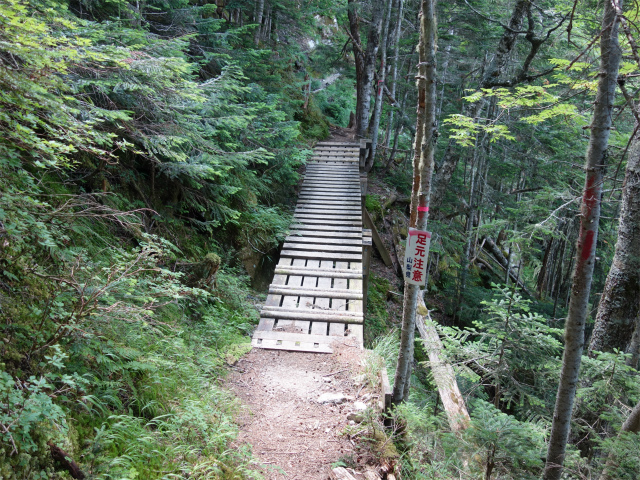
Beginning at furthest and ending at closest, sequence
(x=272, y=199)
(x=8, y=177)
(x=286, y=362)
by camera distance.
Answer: (x=272, y=199)
(x=286, y=362)
(x=8, y=177)

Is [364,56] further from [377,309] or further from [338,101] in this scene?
[338,101]

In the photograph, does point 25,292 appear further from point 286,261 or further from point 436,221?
point 436,221

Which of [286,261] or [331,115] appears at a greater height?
[331,115]

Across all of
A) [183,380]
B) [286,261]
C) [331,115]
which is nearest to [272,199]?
[286,261]

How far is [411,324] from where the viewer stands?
11.8 feet

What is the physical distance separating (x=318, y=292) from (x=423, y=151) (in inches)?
140

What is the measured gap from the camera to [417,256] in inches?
133

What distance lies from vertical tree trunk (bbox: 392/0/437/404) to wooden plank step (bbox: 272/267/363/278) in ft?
10.5

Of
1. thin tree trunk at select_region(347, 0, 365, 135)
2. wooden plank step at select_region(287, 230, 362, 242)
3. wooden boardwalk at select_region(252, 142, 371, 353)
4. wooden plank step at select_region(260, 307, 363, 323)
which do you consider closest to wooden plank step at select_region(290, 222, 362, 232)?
wooden boardwalk at select_region(252, 142, 371, 353)

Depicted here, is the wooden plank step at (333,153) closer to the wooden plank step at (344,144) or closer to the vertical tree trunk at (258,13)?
the wooden plank step at (344,144)

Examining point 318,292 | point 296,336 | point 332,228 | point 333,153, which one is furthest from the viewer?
point 333,153

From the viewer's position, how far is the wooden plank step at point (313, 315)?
5676 mm

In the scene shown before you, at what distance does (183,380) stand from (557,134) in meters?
11.6

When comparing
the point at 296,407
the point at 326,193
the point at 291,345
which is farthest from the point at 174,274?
the point at 326,193
